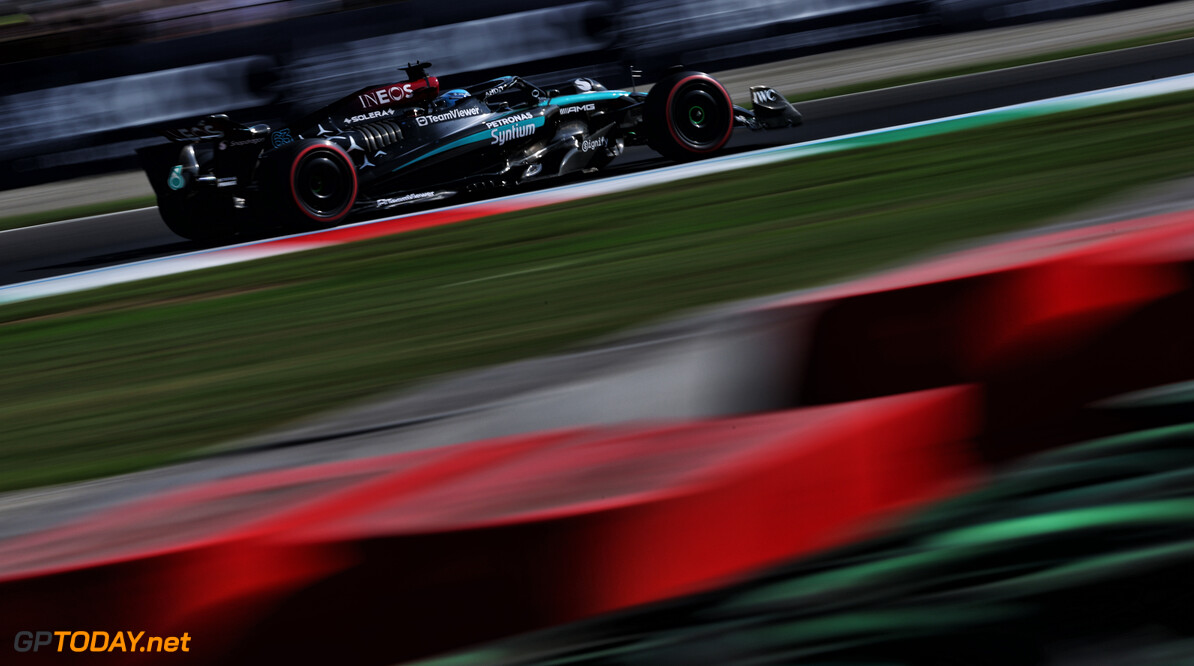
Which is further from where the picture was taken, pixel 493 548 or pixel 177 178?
pixel 177 178

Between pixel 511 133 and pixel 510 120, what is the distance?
3.4 inches

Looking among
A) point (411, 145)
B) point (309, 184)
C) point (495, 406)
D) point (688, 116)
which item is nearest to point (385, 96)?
point (411, 145)

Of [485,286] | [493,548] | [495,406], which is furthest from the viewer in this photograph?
[485,286]

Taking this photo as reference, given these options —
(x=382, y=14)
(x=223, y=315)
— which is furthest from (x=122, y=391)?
(x=382, y=14)

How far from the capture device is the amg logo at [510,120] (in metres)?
8.04

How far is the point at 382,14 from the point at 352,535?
422 inches

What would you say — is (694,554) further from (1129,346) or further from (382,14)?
(382,14)

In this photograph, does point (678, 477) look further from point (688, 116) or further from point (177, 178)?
point (688, 116)

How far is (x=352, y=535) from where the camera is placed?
2250mm

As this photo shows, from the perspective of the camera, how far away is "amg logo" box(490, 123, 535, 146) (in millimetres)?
8047

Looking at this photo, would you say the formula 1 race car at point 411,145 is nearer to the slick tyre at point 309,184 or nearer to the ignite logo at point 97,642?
the slick tyre at point 309,184

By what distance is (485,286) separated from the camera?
5.56 m

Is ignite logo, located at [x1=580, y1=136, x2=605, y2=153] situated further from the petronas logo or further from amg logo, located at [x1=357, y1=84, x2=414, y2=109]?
the petronas logo

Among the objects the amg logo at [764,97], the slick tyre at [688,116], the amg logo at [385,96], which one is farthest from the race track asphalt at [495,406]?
the amg logo at [385,96]
